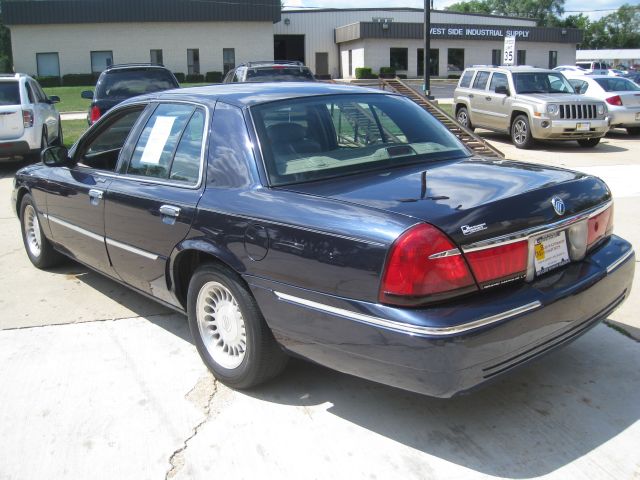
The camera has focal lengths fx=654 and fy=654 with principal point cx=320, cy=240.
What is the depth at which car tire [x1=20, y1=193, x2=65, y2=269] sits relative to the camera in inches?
231

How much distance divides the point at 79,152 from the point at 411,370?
3478 millimetres

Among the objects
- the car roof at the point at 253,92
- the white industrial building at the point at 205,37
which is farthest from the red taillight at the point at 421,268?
the white industrial building at the point at 205,37

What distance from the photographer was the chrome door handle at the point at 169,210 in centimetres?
375

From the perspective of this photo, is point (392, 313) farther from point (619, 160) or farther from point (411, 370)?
point (619, 160)

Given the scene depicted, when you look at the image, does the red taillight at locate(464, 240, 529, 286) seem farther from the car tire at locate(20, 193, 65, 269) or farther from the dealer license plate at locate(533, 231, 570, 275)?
the car tire at locate(20, 193, 65, 269)

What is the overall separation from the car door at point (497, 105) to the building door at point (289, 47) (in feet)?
136

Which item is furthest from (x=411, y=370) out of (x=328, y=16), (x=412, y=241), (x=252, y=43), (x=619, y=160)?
(x=328, y=16)

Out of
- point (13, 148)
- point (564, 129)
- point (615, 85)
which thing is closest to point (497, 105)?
point (564, 129)

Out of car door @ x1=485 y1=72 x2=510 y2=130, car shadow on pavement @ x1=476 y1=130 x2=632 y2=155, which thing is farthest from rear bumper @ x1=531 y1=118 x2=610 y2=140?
car door @ x1=485 y1=72 x2=510 y2=130

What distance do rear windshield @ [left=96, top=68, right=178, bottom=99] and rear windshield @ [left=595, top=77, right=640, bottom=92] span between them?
10.7 m

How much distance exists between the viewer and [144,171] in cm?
424

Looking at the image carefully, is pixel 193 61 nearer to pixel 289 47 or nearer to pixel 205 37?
pixel 205 37

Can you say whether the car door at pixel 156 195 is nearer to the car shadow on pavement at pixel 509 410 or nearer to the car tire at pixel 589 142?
the car shadow on pavement at pixel 509 410

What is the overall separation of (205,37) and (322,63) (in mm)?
11461
